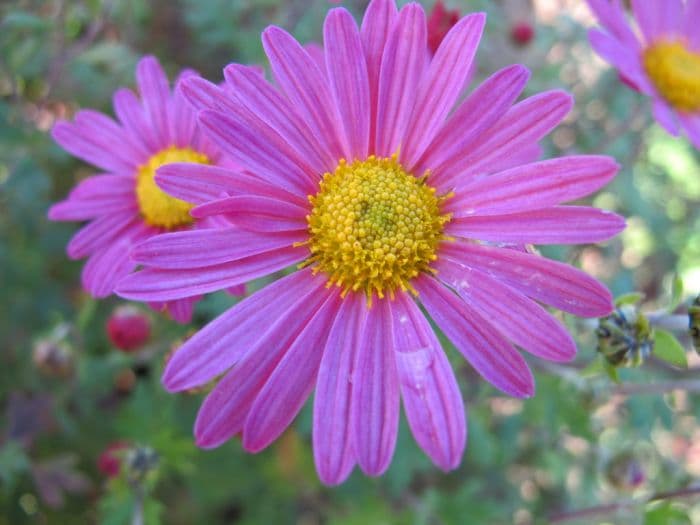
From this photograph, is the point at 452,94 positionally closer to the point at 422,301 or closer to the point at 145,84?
the point at 422,301

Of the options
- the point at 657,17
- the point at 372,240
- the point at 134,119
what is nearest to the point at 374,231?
the point at 372,240

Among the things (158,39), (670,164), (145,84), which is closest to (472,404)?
(145,84)

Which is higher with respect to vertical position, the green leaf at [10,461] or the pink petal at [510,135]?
the pink petal at [510,135]

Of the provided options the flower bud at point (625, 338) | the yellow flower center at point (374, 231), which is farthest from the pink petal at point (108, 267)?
the flower bud at point (625, 338)

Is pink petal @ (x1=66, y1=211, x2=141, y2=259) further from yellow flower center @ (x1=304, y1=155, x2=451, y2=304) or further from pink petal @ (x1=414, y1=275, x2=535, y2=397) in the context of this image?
pink petal @ (x1=414, y1=275, x2=535, y2=397)

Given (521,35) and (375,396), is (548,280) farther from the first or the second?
(521,35)

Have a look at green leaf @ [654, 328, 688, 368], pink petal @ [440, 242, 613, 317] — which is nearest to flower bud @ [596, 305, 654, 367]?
green leaf @ [654, 328, 688, 368]

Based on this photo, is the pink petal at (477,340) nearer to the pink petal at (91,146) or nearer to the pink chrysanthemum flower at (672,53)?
the pink petal at (91,146)
